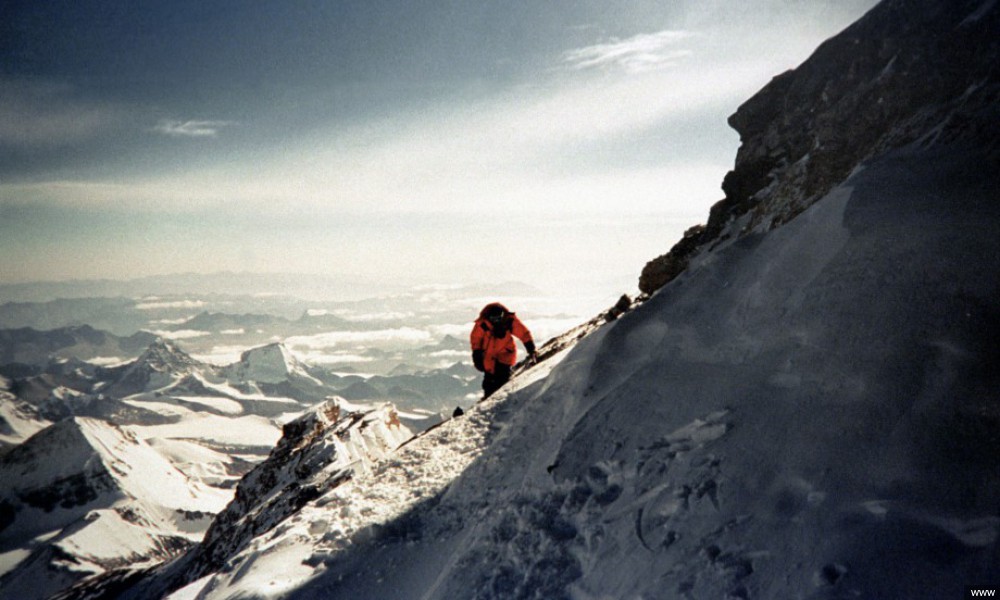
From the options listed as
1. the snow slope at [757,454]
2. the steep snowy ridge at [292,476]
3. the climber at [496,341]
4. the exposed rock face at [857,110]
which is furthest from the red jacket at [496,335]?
the snow slope at [757,454]

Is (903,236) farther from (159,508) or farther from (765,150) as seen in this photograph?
(159,508)

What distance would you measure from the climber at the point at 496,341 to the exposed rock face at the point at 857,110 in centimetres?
384

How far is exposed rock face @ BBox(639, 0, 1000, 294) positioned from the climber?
3836mm

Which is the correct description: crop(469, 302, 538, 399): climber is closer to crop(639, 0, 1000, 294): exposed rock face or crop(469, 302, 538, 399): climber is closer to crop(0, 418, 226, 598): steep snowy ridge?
crop(639, 0, 1000, 294): exposed rock face

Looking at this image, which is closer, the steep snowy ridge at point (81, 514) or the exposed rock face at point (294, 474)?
the exposed rock face at point (294, 474)

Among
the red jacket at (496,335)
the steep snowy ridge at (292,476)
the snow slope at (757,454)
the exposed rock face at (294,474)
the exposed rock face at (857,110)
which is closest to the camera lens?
the snow slope at (757,454)

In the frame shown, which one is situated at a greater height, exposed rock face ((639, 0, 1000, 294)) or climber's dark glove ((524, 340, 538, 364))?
exposed rock face ((639, 0, 1000, 294))

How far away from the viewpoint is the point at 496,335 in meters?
14.2

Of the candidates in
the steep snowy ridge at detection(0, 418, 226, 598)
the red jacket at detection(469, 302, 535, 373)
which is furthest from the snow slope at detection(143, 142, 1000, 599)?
the steep snowy ridge at detection(0, 418, 226, 598)

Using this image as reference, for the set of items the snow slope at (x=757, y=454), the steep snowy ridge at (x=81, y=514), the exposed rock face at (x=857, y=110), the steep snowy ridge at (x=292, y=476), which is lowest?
the steep snowy ridge at (x=81, y=514)

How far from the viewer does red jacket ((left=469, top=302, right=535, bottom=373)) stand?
14141 mm

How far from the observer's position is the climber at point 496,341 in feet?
46.4

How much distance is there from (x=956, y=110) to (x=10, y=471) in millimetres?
282083

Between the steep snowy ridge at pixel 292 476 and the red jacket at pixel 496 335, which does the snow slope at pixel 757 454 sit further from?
the steep snowy ridge at pixel 292 476
